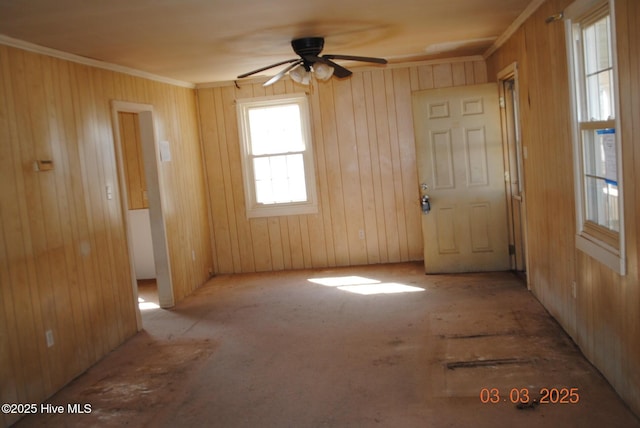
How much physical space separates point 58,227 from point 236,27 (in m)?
1.94

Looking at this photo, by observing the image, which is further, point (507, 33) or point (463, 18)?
point (507, 33)

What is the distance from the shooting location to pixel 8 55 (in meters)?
4.04

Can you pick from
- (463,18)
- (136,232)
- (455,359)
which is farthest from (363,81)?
(455,359)

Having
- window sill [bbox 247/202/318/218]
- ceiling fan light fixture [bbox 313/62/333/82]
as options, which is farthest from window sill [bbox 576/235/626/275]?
window sill [bbox 247/202/318/218]

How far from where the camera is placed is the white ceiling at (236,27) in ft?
12.0

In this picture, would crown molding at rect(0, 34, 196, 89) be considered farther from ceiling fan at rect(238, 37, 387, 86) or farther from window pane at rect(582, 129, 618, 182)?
window pane at rect(582, 129, 618, 182)

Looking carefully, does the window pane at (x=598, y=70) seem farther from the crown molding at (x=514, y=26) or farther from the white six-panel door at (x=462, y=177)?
the white six-panel door at (x=462, y=177)

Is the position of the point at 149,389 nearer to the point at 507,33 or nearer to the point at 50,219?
the point at 50,219

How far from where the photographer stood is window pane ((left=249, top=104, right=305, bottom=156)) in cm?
764

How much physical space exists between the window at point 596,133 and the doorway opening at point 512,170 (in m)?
2.27

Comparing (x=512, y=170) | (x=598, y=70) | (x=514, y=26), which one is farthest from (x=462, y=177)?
(x=598, y=70)

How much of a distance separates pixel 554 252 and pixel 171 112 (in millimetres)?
4361

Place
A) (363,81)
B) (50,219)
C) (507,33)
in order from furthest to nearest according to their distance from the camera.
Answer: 1. (363,81)
2. (507,33)
3. (50,219)

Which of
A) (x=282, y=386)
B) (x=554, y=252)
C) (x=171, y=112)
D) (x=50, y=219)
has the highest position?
(x=171, y=112)
